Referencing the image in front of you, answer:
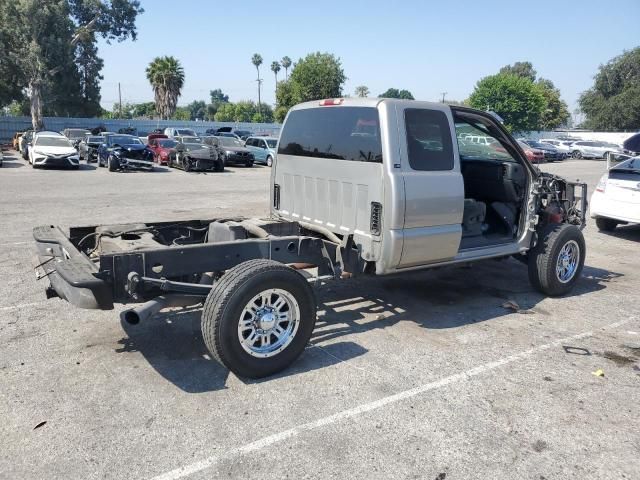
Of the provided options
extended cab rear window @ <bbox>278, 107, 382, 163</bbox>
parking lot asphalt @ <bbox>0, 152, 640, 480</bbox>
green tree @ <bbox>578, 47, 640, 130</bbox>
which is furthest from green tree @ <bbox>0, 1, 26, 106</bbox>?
green tree @ <bbox>578, 47, 640, 130</bbox>

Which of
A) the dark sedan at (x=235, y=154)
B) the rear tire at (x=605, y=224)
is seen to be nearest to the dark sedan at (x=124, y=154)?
the dark sedan at (x=235, y=154)

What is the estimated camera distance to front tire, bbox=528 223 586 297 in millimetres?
5969

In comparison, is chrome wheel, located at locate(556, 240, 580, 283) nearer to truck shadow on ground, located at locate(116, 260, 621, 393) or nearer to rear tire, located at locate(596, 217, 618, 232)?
truck shadow on ground, located at locate(116, 260, 621, 393)

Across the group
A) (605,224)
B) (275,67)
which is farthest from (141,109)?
(605,224)

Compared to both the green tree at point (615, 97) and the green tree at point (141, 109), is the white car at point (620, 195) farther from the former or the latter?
the green tree at point (141, 109)

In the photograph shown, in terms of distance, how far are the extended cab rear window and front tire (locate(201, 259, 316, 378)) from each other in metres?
1.42

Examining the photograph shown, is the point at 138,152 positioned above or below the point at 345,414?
above

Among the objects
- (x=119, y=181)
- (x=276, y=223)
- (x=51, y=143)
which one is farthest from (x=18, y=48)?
(x=276, y=223)

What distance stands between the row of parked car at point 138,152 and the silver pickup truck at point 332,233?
14.0m

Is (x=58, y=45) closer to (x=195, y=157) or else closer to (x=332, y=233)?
(x=195, y=157)

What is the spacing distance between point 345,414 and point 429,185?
7.15ft

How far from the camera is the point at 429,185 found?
4695mm

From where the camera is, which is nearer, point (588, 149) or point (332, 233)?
point (332, 233)

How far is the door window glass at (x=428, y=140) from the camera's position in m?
4.66
